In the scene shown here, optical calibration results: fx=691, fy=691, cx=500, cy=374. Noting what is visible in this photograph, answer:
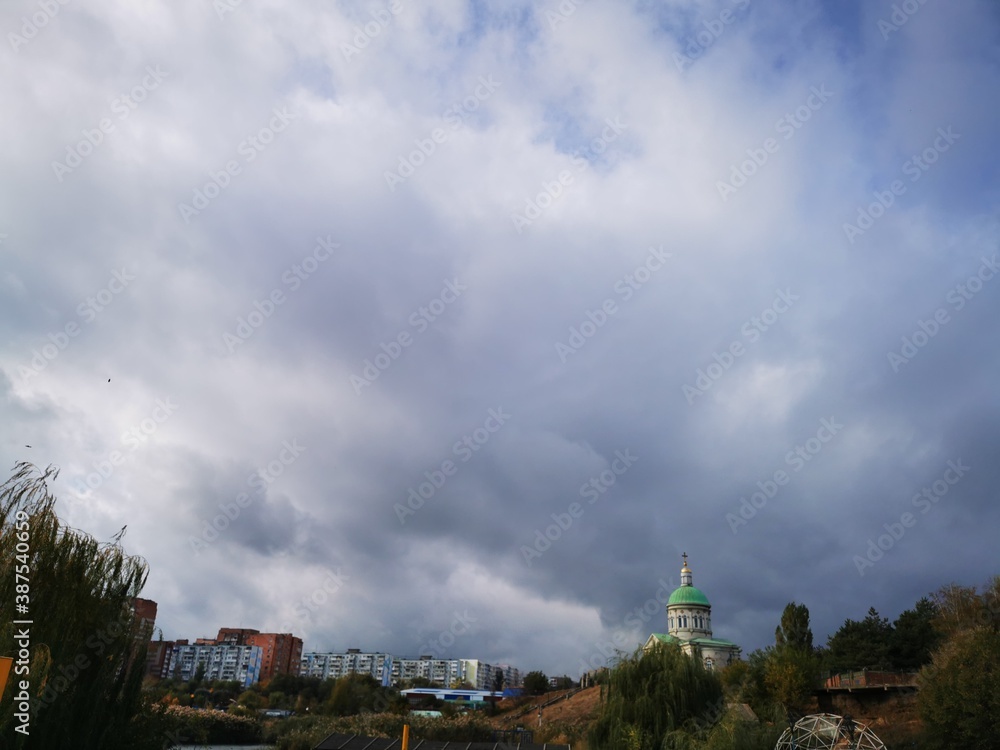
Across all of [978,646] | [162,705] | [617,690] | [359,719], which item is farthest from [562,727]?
[162,705]

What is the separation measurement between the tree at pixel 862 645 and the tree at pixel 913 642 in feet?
2.41

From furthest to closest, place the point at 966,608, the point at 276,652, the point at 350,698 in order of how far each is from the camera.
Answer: the point at 276,652, the point at 350,698, the point at 966,608

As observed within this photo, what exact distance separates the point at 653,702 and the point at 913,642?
36.4 m

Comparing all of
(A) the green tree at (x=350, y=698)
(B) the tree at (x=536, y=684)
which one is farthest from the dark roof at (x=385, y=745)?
(B) the tree at (x=536, y=684)

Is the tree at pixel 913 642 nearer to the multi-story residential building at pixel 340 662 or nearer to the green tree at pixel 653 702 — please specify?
the green tree at pixel 653 702

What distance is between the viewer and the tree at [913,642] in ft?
162

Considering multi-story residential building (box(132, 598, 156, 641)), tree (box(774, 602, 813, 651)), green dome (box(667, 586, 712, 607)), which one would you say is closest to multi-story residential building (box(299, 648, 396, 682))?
green dome (box(667, 586, 712, 607))

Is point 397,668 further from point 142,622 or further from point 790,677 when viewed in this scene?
point 142,622

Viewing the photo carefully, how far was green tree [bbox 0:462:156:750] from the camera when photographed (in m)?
12.5

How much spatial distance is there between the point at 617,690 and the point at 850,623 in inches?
1526

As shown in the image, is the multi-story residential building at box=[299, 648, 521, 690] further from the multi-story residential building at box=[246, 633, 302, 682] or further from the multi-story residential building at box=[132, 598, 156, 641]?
the multi-story residential building at box=[132, 598, 156, 641]

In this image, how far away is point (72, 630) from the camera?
1385cm

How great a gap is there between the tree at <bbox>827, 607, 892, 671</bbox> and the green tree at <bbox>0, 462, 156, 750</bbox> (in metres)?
50.9

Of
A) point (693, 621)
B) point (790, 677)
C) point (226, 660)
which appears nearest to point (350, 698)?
point (693, 621)
